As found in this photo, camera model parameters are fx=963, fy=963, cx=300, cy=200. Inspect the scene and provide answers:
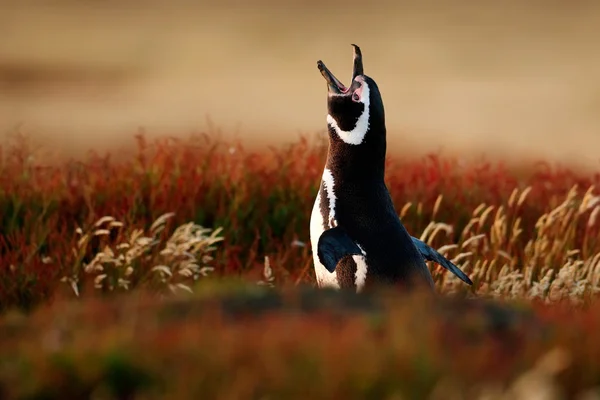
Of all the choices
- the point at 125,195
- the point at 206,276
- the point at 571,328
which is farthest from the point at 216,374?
the point at 125,195

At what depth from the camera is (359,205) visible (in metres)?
6.57

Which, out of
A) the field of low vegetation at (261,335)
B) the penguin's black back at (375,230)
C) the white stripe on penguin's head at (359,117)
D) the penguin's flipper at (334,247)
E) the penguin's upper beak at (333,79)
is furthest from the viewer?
the penguin's upper beak at (333,79)

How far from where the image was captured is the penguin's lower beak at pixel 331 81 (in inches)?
267

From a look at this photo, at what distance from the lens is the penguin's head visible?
662cm

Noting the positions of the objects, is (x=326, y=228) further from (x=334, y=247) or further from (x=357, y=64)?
(x=357, y=64)

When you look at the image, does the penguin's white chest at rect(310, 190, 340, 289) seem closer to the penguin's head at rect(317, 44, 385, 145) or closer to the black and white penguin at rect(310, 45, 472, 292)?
the black and white penguin at rect(310, 45, 472, 292)

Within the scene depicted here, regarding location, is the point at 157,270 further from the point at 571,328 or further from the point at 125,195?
the point at 571,328

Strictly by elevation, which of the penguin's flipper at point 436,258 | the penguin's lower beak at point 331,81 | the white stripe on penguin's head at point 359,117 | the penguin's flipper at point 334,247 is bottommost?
the penguin's flipper at point 436,258

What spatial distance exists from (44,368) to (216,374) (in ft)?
2.11

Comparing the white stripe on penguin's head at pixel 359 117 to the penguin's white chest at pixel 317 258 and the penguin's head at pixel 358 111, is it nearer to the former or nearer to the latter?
the penguin's head at pixel 358 111

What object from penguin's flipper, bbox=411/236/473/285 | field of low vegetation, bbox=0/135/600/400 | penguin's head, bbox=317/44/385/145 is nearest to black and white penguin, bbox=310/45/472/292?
penguin's head, bbox=317/44/385/145

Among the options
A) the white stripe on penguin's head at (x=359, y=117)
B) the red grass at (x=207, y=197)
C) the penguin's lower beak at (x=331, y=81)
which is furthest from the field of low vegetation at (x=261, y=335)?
the penguin's lower beak at (x=331, y=81)

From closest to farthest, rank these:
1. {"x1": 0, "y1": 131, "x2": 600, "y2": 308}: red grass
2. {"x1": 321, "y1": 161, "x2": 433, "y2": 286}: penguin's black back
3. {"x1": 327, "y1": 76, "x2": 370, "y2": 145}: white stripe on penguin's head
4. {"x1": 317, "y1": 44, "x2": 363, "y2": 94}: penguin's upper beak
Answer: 1. {"x1": 321, "y1": 161, "x2": 433, "y2": 286}: penguin's black back
2. {"x1": 327, "y1": 76, "x2": 370, "y2": 145}: white stripe on penguin's head
3. {"x1": 317, "y1": 44, "x2": 363, "y2": 94}: penguin's upper beak
4. {"x1": 0, "y1": 131, "x2": 600, "y2": 308}: red grass

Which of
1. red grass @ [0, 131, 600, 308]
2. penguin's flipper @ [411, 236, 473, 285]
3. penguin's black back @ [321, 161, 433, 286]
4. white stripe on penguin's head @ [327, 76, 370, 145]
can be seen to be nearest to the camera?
penguin's black back @ [321, 161, 433, 286]
